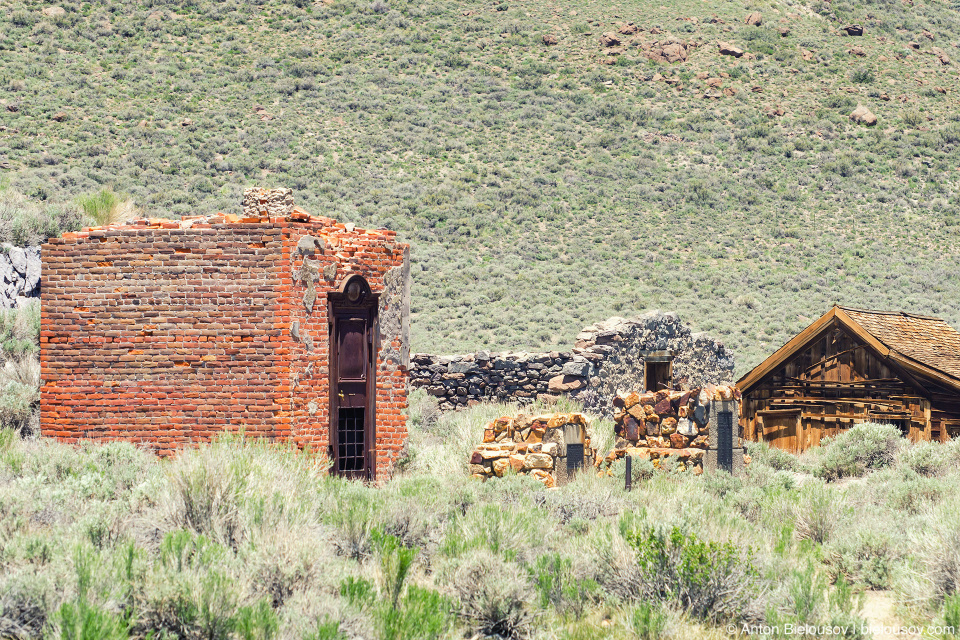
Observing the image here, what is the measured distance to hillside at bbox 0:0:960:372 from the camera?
3381 centimetres

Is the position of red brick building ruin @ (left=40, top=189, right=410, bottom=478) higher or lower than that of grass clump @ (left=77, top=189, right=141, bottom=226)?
lower

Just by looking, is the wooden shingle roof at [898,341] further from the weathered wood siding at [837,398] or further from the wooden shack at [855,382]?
the weathered wood siding at [837,398]

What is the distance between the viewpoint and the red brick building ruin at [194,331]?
11609 millimetres

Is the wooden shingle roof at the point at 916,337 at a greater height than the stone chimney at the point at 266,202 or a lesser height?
lesser

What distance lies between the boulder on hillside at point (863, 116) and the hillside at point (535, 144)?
30 centimetres

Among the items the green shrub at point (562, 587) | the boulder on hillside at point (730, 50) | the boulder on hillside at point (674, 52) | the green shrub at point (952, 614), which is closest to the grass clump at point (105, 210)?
the green shrub at point (562, 587)

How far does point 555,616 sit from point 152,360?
695cm

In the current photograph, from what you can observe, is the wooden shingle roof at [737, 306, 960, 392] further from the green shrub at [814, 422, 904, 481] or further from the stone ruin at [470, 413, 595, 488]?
the stone ruin at [470, 413, 595, 488]

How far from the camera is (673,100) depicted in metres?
46.5

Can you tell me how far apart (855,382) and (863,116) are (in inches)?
1302

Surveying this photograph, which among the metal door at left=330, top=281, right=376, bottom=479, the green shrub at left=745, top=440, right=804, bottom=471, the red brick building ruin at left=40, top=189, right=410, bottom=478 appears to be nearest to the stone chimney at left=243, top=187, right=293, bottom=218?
the red brick building ruin at left=40, top=189, right=410, bottom=478

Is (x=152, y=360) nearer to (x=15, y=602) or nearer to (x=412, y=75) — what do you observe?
(x=15, y=602)

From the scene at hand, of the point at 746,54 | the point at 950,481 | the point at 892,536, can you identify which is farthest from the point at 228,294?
the point at 746,54

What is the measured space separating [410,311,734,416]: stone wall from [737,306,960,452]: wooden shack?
251cm
